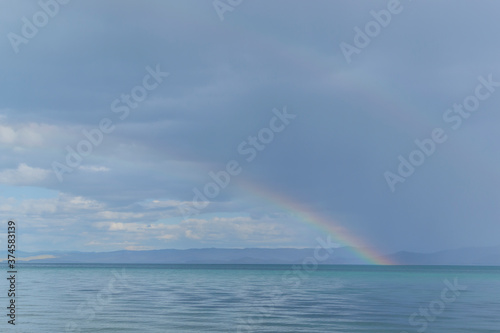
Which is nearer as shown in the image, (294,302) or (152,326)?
(152,326)

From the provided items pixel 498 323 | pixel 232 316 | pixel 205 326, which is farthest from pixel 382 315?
pixel 205 326

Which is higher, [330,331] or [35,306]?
[35,306]

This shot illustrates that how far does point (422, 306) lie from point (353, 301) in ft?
26.8

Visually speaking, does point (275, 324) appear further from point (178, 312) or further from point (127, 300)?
point (127, 300)

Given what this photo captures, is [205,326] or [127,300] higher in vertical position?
[127,300]

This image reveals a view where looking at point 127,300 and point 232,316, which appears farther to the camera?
point 127,300

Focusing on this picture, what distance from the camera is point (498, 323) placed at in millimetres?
42250

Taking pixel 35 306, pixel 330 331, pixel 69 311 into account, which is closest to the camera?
pixel 330 331

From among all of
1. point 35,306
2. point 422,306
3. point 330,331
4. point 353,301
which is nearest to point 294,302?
point 353,301

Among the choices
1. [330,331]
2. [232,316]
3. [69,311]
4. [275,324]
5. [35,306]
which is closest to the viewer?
[330,331]

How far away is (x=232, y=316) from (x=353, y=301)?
21149 millimetres

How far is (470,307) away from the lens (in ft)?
182

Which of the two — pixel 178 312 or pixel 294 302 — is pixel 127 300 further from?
pixel 294 302

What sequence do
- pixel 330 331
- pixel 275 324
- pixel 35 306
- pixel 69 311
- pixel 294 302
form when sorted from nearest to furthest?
pixel 330 331
pixel 275 324
pixel 69 311
pixel 35 306
pixel 294 302
